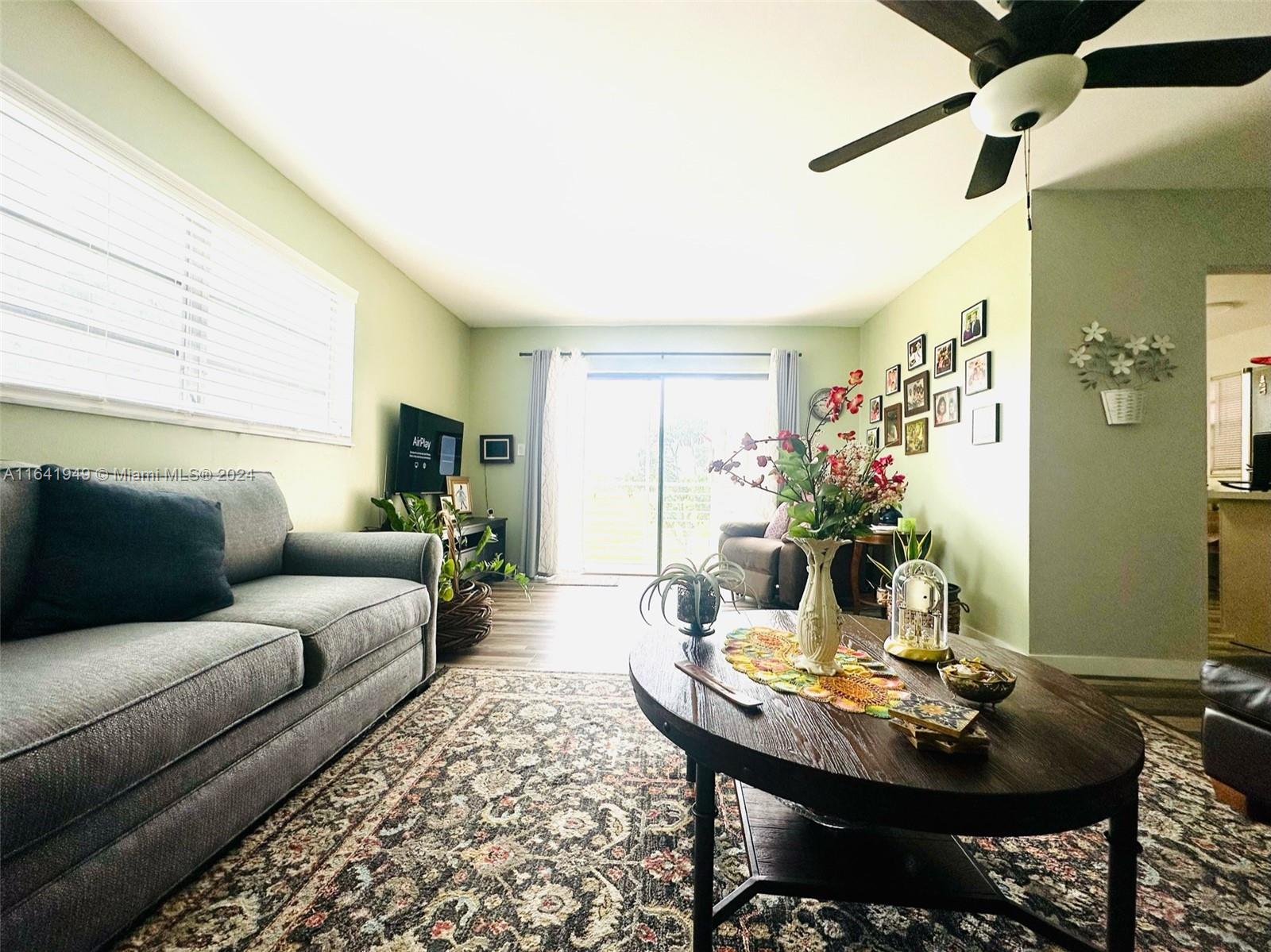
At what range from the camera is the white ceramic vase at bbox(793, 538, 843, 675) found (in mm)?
1212

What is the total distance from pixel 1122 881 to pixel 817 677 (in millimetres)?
561

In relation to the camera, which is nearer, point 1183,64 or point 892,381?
point 1183,64

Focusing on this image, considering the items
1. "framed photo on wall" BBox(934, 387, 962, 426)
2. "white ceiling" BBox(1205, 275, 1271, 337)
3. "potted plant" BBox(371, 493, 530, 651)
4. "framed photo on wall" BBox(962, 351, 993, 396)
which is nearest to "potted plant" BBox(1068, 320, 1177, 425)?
"framed photo on wall" BBox(962, 351, 993, 396)

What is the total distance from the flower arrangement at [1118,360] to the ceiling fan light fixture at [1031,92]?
192cm

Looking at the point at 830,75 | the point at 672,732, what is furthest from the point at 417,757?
the point at 830,75

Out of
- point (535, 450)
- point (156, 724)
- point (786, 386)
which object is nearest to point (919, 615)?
point (156, 724)

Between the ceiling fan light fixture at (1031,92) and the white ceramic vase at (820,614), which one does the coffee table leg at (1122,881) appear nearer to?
the white ceramic vase at (820,614)

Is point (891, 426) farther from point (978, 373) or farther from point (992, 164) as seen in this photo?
point (992, 164)

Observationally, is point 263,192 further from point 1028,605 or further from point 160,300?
point 1028,605

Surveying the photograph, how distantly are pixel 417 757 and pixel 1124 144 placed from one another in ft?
12.9

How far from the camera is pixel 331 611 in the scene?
1.66m

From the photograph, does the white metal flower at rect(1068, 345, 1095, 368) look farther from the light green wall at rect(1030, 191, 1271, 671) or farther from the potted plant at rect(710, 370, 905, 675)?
the potted plant at rect(710, 370, 905, 675)

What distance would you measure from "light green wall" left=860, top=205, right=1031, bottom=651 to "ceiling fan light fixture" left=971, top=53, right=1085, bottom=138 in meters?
1.81

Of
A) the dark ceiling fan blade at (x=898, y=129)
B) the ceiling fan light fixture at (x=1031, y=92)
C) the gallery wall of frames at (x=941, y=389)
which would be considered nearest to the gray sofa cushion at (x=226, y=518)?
the dark ceiling fan blade at (x=898, y=129)
